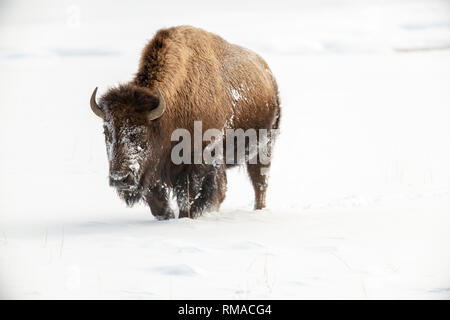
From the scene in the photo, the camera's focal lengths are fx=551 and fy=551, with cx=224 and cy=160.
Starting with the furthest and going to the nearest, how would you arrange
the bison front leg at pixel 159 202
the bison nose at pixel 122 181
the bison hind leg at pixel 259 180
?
the bison hind leg at pixel 259 180 → the bison front leg at pixel 159 202 → the bison nose at pixel 122 181

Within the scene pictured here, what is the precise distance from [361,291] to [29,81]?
17.4 metres

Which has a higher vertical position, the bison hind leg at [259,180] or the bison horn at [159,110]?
the bison horn at [159,110]

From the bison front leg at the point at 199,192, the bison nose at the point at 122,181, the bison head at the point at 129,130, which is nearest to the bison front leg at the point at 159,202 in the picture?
the bison front leg at the point at 199,192

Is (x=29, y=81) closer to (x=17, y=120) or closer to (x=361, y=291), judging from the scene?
(x=17, y=120)

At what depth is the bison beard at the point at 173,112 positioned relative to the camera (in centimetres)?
556

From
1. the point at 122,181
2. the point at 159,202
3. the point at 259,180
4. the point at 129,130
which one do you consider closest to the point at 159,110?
the point at 129,130

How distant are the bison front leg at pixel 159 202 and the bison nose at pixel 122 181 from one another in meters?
0.76

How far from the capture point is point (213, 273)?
393 centimetres

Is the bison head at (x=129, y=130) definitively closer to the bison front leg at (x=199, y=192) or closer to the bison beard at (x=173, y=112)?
the bison beard at (x=173, y=112)

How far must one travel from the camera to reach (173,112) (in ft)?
19.7

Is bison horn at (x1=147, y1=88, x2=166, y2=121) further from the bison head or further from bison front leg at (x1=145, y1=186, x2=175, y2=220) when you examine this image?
bison front leg at (x1=145, y1=186, x2=175, y2=220)

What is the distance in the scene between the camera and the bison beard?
5.56 metres

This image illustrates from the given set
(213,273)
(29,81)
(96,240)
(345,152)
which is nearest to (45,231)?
(96,240)

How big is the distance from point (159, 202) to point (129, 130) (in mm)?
1077
